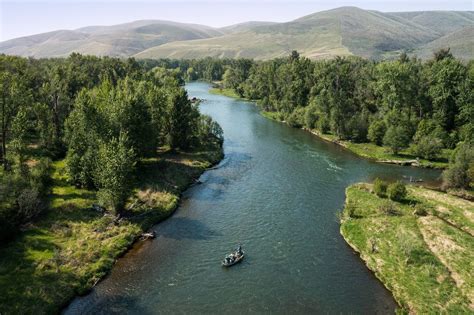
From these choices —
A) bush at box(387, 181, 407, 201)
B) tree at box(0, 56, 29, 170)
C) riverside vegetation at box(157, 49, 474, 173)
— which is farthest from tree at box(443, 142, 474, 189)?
tree at box(0, 56, 29, 170)

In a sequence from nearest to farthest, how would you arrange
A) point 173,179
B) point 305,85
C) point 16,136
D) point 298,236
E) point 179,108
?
A: 1. point 298,236
2. point 16,136
3. point 173,179
4. point 179,108
5. point 305,85

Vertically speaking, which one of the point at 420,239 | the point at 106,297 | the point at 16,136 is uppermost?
the point at 16,136

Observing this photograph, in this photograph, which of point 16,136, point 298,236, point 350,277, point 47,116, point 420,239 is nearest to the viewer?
point 350,277

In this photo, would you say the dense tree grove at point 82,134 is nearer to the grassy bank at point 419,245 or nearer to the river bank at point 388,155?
the grassy bank at point 419,245

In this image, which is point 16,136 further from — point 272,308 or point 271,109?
point 271,109

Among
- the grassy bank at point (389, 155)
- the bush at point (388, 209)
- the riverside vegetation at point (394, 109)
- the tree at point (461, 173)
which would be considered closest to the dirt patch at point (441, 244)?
the bush at point (388, 209)

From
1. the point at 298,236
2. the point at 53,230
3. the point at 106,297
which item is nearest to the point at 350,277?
the point at 298,236

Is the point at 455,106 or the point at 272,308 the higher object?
the point at 455,106
